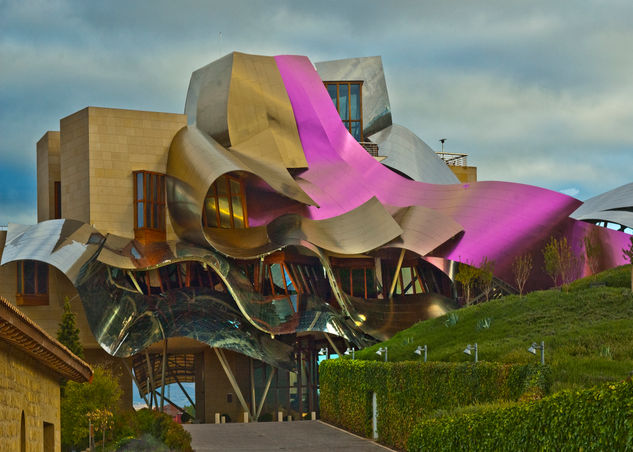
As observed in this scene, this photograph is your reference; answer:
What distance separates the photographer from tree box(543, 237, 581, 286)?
117 feet

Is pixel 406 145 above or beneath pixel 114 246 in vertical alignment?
above

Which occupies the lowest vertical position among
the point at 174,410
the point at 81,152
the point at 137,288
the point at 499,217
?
the point at 174,410

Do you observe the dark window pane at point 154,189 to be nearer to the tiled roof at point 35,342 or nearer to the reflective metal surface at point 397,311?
the reflective metal surface at point 397,311

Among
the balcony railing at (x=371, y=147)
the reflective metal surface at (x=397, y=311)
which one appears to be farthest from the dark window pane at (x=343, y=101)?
the reflective metal surface at (x=397, y=311)

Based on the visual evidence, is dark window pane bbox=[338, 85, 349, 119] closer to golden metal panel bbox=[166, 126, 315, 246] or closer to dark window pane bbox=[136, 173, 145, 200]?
Answer: golden metal panel bbox=[166, 126, 315, 246]

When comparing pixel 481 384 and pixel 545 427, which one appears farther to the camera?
pixel 481 384

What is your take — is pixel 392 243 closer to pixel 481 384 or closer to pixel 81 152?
pixel 81 152

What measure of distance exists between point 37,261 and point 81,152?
5.25 metres

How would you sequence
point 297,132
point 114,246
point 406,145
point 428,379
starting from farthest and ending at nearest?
point 406,145 → point 297,132 → point 114,246 → point 428,379

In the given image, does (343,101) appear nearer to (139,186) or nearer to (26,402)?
(139,186)

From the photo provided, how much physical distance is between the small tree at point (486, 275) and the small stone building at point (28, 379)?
103 feet

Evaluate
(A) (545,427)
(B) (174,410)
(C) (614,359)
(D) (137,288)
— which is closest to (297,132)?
→ (D) (137,288)

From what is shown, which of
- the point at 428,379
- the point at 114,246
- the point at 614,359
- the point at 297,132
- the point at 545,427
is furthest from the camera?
the point at 297,132

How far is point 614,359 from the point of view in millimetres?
18594
